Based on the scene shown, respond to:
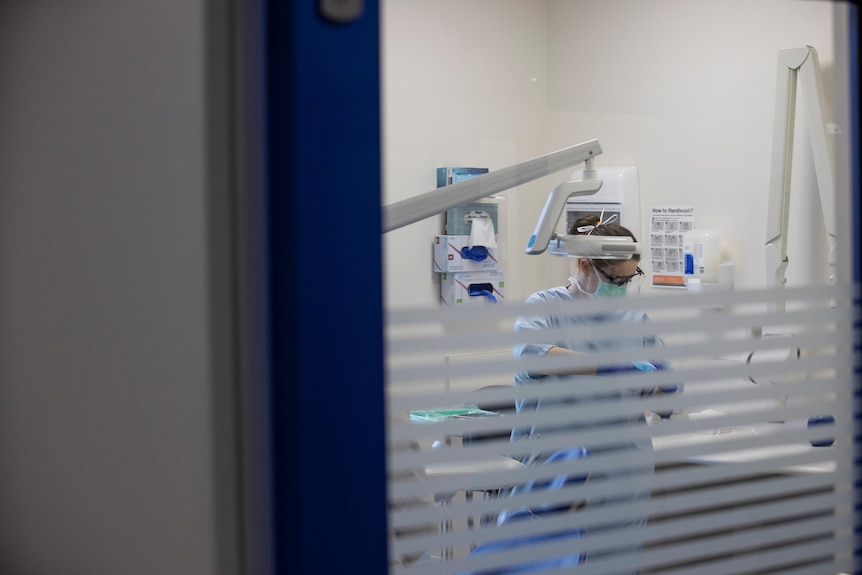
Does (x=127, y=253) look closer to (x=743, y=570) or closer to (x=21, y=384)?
(x=21, y=384)

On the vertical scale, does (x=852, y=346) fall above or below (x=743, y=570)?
above

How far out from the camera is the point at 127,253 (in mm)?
883

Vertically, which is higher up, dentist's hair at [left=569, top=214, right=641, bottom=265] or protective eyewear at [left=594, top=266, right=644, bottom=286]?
dentist's hair at [left=569, top=214, right=641, bottom=265]

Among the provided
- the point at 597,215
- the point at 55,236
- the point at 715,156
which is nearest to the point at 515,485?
the point at 55,236

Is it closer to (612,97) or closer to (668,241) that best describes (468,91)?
(612,97)

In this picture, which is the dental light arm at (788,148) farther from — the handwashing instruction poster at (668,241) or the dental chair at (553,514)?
the dental chair at (553,514)

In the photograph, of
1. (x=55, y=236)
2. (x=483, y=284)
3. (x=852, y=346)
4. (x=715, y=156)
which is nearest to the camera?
(x=55, y=236)

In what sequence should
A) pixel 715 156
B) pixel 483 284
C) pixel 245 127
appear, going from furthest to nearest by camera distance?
pixel 715 156
pixel 483 284
pixel 245 127

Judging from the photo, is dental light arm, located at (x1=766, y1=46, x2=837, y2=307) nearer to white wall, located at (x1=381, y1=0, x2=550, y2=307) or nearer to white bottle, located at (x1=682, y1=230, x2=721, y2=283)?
white bottle, located at (x1=682, y1=230, x2=721, y2=283)

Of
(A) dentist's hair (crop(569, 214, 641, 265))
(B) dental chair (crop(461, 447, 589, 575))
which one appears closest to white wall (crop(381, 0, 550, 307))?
(A) dentist's hair (crop(569, 214, 641, 265))

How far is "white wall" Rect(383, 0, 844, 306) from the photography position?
197 centimetres

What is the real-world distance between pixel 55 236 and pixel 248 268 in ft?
0.90

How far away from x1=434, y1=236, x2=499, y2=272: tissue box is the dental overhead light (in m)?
0.08

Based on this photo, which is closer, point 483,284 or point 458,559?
point 458,559
